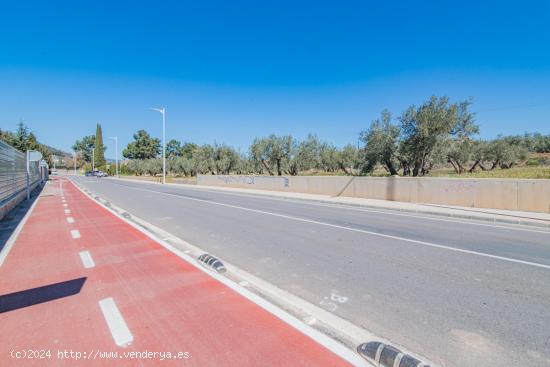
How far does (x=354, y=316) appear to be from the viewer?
3363 mm

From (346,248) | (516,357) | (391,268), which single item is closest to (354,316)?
(516,357)

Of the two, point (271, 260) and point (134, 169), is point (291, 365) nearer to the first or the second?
point (271, 260)

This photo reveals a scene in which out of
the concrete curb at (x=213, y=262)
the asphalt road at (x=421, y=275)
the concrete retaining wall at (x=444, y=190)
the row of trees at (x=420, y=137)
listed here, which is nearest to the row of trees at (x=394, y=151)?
the row of trees at (x=420, y=137)

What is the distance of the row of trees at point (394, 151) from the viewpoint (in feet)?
66.8

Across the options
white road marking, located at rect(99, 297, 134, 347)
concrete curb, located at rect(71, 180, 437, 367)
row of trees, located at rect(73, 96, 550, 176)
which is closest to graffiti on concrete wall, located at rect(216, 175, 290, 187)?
row of trees, located at rect(73, 96, 550, 176)

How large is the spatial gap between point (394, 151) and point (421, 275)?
67.2 ft

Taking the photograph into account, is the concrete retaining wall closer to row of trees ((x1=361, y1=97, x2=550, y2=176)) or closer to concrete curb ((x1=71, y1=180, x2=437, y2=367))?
row of trees ((x1=361, y1=97, x2=550, y2=176))

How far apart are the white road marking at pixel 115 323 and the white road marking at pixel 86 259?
1.76 meters

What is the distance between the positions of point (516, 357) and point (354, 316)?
1479 millimetres

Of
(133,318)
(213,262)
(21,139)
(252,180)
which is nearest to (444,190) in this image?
(213,262)

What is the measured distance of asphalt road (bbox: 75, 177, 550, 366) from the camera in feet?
Result: 9.58

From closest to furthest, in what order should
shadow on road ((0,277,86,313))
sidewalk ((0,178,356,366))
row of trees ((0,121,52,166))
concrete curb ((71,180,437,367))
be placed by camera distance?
sidewalk ((0,178,356,366)) < concrete curb ((71,180,437,367)) < shadow on road ((0,277,86,313)) < row of trees ((0,121,52,166))

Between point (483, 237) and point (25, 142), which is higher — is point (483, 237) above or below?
below

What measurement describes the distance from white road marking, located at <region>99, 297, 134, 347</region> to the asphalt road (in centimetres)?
209
